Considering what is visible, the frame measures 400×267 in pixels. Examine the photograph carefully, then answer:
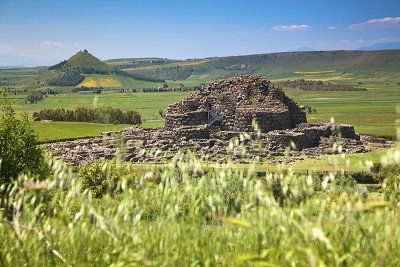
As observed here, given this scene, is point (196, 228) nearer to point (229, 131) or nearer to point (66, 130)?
point (229, 131)

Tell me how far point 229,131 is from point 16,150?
47.1m

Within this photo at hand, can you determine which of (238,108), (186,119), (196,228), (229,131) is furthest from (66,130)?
(196,228)

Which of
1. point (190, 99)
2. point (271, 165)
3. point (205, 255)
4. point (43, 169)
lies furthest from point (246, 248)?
point (190, 99)

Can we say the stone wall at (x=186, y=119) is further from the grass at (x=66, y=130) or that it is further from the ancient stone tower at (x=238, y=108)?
the grass at (x=66, y=130)

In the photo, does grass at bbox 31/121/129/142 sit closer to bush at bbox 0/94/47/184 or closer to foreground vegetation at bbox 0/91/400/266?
bush at bbox 0/94/47/184

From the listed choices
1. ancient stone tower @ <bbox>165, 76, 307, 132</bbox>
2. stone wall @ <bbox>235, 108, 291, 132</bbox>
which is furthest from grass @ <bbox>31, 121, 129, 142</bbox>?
stone wall @ <bbox>235, 108, 291, 132</bbox>

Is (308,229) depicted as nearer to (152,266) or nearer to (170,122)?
(152,266)

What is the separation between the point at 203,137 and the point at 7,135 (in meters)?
42.8

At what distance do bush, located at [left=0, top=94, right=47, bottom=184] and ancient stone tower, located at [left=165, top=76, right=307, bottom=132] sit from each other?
4666cm

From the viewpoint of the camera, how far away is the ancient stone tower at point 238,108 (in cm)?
7588

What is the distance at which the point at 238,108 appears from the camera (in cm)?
7875

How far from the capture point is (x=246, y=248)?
722cm

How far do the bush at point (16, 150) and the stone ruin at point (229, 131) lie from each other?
965 inches

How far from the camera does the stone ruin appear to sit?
62.3 meters
